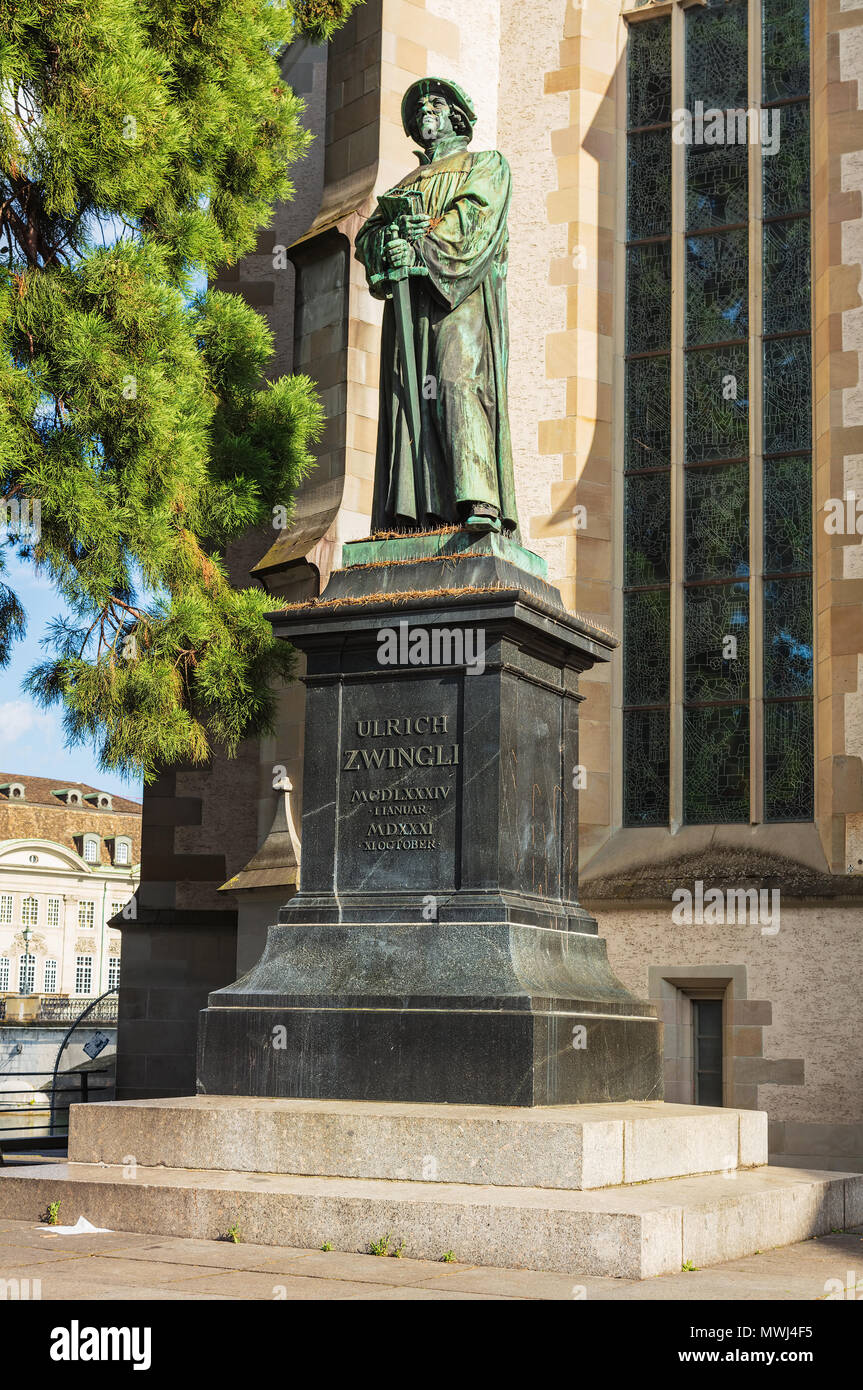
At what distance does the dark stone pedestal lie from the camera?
6.19m

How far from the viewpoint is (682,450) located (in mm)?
13445

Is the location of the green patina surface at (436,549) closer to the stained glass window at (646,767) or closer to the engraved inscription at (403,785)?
the engraved inscription at (403,785)

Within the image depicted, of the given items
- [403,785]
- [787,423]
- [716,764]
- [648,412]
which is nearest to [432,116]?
[403,785]

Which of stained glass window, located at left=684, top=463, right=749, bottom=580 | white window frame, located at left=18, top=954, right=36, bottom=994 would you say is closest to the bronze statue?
stained glass window, located at left=684, top=463, right=749, bottom=580

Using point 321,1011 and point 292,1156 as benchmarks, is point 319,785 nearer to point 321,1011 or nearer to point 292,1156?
point 321,1011

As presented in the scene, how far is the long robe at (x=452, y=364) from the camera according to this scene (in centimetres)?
730

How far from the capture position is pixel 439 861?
6637 mm

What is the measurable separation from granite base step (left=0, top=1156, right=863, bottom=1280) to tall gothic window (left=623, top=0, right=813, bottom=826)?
686 cm

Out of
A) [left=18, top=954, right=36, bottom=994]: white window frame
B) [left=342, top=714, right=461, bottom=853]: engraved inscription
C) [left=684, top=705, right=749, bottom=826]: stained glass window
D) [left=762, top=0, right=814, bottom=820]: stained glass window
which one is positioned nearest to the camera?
[left=342, top=714, right=461, bottom=853]: engraved inscription

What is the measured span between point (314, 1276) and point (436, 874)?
2.16m

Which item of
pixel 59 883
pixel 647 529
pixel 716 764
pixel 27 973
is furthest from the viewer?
pixel 59 883

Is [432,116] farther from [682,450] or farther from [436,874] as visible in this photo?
[682,450]

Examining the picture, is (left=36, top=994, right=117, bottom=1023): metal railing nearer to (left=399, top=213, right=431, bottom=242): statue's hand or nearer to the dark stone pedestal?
the dark stone pedestal

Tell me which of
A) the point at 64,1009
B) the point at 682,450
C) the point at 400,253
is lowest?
the point at 64,1009
